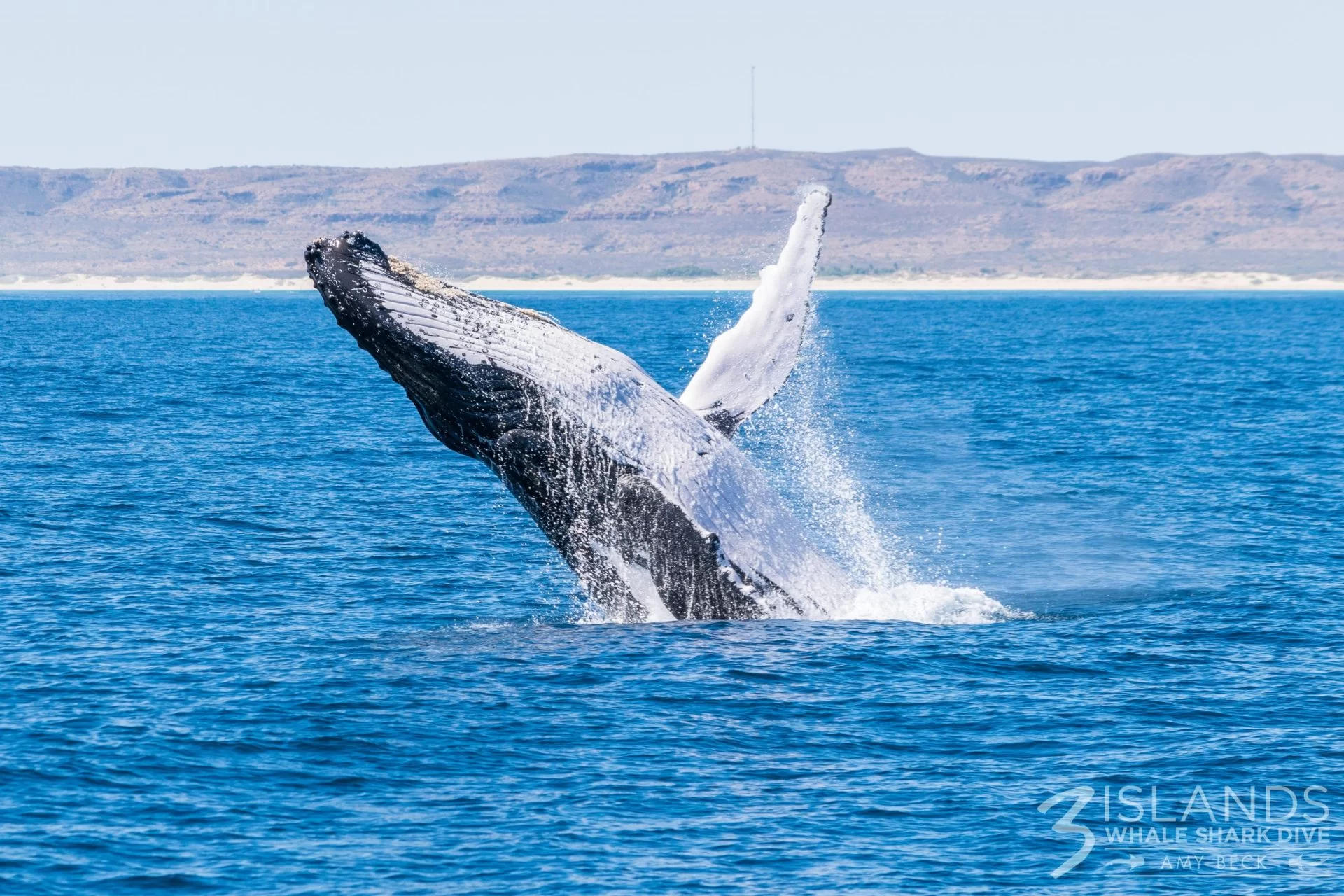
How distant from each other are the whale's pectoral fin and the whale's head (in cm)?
135

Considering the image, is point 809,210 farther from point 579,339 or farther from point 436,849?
point 436,849

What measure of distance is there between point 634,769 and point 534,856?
5.44 ft

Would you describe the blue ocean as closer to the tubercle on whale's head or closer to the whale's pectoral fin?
the whale's pectoral fin

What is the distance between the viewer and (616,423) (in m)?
12.5

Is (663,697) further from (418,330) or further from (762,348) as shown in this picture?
(418,330)

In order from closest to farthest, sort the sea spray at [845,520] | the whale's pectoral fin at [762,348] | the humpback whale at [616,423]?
the humpback whale at [616,423], the whale's pectoral fin at [762,348], the sea spray at [845,520]

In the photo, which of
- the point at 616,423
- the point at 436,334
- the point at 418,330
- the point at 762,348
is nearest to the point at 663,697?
the point at 616,423
